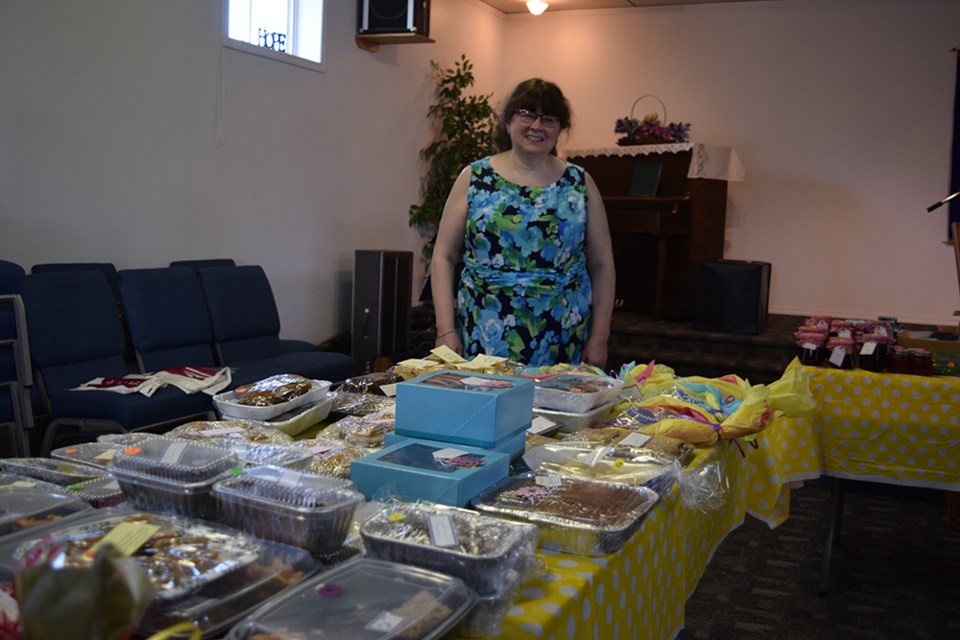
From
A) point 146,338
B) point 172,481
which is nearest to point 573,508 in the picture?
point 172,481

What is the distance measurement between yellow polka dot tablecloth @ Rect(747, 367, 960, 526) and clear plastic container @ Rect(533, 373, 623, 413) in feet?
3.98

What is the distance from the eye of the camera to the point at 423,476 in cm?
127

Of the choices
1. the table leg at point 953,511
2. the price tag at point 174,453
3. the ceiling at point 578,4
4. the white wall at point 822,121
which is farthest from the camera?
the ceiling at point 578,4

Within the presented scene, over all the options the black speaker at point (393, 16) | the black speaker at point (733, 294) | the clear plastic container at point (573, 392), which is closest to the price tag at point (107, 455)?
the clear plastic container at point (573, 392)

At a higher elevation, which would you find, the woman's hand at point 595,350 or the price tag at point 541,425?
the woman's hand at point 595,350

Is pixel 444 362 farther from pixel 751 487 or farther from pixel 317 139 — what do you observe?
pixel 317 139

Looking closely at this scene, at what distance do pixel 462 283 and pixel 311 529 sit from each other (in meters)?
1.66

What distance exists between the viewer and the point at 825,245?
8.02m

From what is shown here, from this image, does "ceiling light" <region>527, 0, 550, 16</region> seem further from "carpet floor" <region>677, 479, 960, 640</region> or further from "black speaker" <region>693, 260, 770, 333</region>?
"carpet floor" <region>677, 479, 960, 640</region>

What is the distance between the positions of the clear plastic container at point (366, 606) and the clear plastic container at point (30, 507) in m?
0.38

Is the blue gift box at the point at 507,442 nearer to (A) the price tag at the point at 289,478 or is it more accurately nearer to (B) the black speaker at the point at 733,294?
(A) the price tag at the point at 289,478

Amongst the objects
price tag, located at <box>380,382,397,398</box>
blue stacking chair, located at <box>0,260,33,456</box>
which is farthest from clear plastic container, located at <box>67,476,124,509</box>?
blue stacking chair, located at <box>0,260,33,456</box>

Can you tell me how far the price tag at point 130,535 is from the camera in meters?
0.93

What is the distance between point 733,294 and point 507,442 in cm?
551
